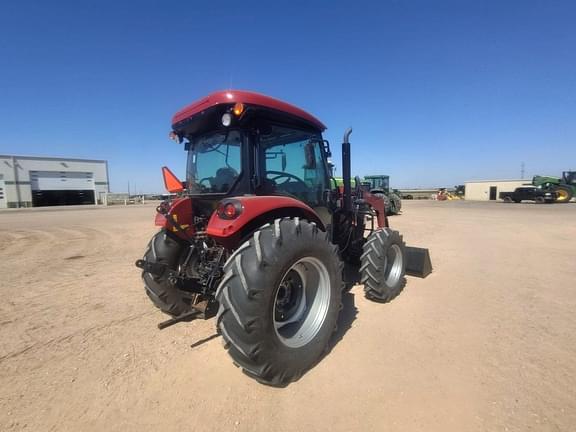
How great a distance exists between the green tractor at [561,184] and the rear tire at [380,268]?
103 ft

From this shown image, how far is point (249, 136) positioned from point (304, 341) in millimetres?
1873

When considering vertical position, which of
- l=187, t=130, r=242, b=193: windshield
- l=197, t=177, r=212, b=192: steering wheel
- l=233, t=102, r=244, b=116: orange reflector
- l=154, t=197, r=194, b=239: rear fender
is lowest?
l=154, t=197, r=194, b=239: rear fender

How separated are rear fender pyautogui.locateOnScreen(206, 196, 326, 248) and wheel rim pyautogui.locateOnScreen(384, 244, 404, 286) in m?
1.71

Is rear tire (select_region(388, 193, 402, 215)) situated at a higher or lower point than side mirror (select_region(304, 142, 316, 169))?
lower

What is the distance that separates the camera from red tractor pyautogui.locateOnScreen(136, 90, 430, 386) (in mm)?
2086

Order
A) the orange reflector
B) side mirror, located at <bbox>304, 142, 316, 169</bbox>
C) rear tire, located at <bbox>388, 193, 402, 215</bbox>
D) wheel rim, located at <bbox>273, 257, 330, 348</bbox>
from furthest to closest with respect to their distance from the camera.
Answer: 1. rear tire, located at <bbox>388, 193, 402, 215</bbox>
2. side mirror, located at <bbox>304, 142, 316, 169</bbox>
3. wheel rim, located at <bbox>273, 257, 330, 348</bbox>
4. the orange reflector

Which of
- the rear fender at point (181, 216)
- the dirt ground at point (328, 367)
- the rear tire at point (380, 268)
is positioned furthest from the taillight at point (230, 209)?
the rear tire at point (380, 268)

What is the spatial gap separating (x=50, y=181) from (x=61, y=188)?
4.56ft

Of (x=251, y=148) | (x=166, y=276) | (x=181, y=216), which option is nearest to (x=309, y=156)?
(x=251, y=148)

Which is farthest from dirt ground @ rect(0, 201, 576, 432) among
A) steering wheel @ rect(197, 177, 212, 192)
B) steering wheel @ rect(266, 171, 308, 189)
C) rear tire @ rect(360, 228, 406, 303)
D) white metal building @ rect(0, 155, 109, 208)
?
white metal building @ rect(0, 155, 109, 208)

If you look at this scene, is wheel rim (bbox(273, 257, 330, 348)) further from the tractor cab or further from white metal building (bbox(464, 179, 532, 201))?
white metal building (bbox(464, 179, 532, 201))

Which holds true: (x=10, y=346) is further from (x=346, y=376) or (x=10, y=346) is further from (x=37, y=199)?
(x=37, y=199)

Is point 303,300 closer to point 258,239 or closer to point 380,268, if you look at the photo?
point 258,239

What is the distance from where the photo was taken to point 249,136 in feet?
9.04
